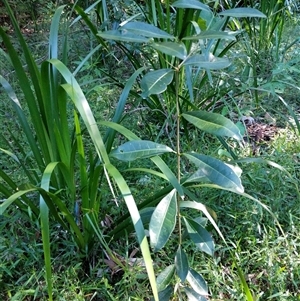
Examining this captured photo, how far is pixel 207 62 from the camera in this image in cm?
82

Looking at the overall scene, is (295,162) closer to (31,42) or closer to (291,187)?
(291,187)

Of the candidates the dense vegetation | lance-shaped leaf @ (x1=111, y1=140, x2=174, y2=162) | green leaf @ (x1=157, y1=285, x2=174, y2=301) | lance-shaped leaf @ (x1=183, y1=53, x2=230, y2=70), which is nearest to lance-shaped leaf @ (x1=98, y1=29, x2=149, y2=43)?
the dense vegetation

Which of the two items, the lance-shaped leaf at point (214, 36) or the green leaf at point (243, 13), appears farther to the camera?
the green leaf at point (243, 13)

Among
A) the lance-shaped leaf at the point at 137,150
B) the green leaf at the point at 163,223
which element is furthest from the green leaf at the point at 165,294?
the lance-shaped leaf at the point at 137,150

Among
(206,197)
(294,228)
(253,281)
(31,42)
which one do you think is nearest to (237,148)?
(206,197)

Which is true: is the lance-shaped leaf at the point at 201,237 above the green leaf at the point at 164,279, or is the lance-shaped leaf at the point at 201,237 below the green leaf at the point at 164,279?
above

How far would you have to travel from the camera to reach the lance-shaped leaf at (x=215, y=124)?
812 mm

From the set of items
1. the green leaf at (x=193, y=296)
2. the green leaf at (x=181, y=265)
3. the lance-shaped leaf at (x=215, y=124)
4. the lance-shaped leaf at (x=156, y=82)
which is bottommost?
the green leaf at (x=193, y=296)

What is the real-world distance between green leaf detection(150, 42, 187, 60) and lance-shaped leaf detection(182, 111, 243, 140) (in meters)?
0.14

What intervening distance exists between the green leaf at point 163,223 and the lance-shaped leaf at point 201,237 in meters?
0.10

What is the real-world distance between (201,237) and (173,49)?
1.39ft

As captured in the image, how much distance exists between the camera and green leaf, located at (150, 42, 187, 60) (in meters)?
0.79

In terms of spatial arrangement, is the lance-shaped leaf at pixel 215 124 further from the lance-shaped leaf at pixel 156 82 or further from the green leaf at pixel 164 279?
the green leaf at pixel 164 279

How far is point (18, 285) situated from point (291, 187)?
1.00 metres
